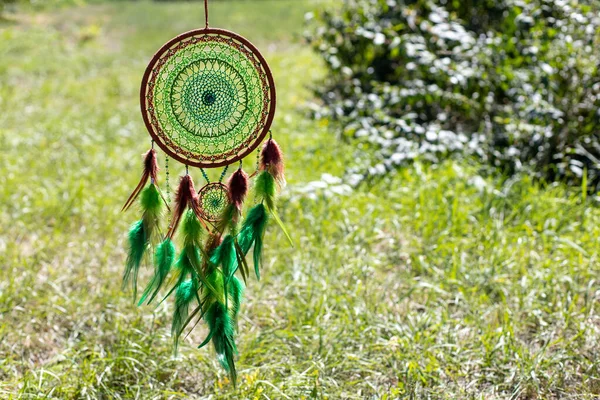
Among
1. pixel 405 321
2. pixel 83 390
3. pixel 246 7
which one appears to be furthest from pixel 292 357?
pixel 246 7

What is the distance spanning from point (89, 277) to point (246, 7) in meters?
11.1

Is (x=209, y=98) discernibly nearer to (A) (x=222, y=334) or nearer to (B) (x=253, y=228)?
(B) (x=253, y=228)

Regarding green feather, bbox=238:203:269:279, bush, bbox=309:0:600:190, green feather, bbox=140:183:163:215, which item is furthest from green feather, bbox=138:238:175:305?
bush, bbox=309:0:600:190

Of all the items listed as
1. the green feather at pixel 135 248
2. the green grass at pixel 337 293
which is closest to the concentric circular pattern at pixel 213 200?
the green feather at pixel 135 248

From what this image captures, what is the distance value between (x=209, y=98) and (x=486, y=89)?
2832 millimetres

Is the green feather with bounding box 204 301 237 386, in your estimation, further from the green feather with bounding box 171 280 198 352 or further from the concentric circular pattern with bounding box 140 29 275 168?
the concentric circular pattern with bounding box 140 29 275 168

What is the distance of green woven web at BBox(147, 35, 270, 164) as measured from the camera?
206cm

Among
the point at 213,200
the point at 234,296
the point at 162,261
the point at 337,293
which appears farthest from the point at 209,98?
the point at 337,293

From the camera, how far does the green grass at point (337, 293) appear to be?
2.34m

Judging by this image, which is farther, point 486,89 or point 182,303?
point 486,89

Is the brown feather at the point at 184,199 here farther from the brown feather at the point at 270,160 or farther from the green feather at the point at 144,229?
the brown feather at the point at 270,160

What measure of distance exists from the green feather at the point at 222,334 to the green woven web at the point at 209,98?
49 centimetres

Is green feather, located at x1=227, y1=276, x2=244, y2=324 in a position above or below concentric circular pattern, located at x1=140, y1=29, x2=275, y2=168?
below

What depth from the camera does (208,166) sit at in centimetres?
210
